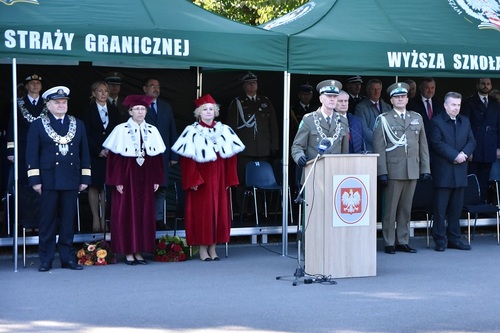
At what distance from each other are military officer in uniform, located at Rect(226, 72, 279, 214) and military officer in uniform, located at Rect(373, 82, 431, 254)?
2.23 metres

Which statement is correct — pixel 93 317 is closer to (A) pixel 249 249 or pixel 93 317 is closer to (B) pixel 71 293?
(B) pixel 71 293

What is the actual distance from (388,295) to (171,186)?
214 inches

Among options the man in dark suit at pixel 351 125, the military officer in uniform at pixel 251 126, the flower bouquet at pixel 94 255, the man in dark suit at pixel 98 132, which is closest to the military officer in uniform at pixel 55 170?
the flower bouquet at pixel 94 255

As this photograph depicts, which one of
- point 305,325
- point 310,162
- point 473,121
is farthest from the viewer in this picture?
point 473,121

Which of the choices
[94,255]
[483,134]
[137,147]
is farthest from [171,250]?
[483,134]

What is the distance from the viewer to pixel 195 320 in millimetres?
7902

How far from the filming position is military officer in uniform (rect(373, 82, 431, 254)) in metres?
11.7

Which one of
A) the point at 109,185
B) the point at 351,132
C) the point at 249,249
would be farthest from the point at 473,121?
the point at 109,185

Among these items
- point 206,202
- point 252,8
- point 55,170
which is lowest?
point 206,202

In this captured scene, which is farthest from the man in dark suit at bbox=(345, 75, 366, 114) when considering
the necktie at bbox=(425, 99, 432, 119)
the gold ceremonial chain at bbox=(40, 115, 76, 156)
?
the gold ceremonial chain at bbox=(40, 115, 76, 156)

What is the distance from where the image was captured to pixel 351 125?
1191cm

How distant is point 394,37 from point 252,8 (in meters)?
9.32

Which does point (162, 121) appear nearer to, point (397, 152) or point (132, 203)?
point (132, 203)

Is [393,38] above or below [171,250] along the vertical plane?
above
